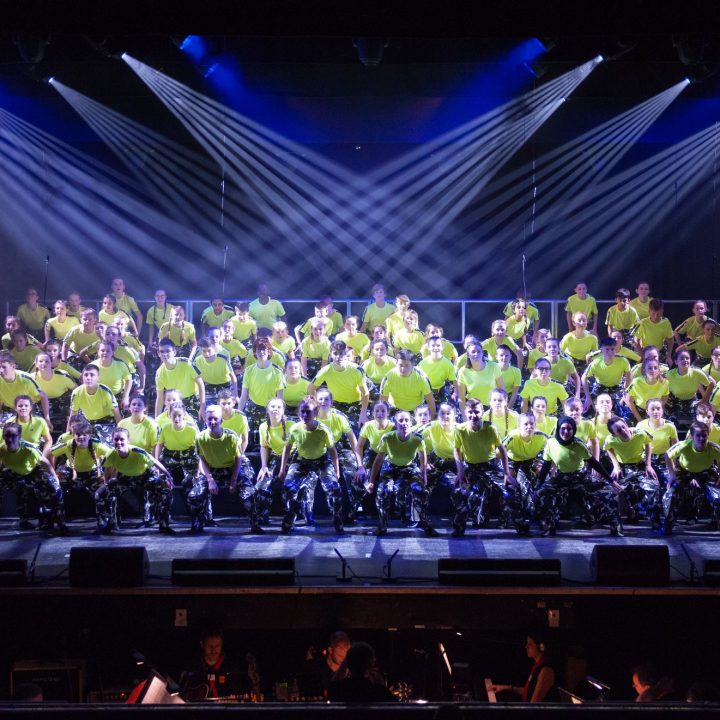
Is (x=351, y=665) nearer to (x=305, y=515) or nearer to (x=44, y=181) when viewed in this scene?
(x=305, y=515)

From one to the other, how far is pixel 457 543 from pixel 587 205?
8.90m

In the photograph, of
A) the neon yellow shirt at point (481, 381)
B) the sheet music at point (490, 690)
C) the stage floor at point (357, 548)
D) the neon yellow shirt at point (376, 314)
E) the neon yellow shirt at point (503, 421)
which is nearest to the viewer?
the sheet music at point (490, 690)

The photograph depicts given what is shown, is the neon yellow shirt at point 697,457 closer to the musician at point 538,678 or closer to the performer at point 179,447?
the musician at point 538,678

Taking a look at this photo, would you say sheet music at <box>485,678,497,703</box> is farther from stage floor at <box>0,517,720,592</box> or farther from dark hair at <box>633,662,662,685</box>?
dark hair at <box>633,662,662,685</box>

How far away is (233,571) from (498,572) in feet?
7.08

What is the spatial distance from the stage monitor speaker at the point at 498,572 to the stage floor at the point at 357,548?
150mm

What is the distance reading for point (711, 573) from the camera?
7512 mm

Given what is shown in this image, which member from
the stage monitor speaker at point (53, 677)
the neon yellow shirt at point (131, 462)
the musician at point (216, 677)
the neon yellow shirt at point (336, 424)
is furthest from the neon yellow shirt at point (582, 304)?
the stage monitor speaker at point (53, 677)

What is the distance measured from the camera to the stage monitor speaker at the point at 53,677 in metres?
6.91

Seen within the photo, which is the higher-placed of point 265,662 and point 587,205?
point 587,205

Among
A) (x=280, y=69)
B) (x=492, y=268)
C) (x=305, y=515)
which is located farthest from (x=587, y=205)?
(x=305, y=515)

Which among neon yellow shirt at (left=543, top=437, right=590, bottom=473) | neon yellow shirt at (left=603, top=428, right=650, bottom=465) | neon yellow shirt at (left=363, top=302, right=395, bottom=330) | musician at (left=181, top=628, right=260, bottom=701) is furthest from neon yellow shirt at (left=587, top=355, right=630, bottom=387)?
musician at (left=181, top=628, right=260, bottom=701)

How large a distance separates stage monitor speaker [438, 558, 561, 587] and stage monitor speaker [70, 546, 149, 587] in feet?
8.09

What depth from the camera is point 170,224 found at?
16.3 m
